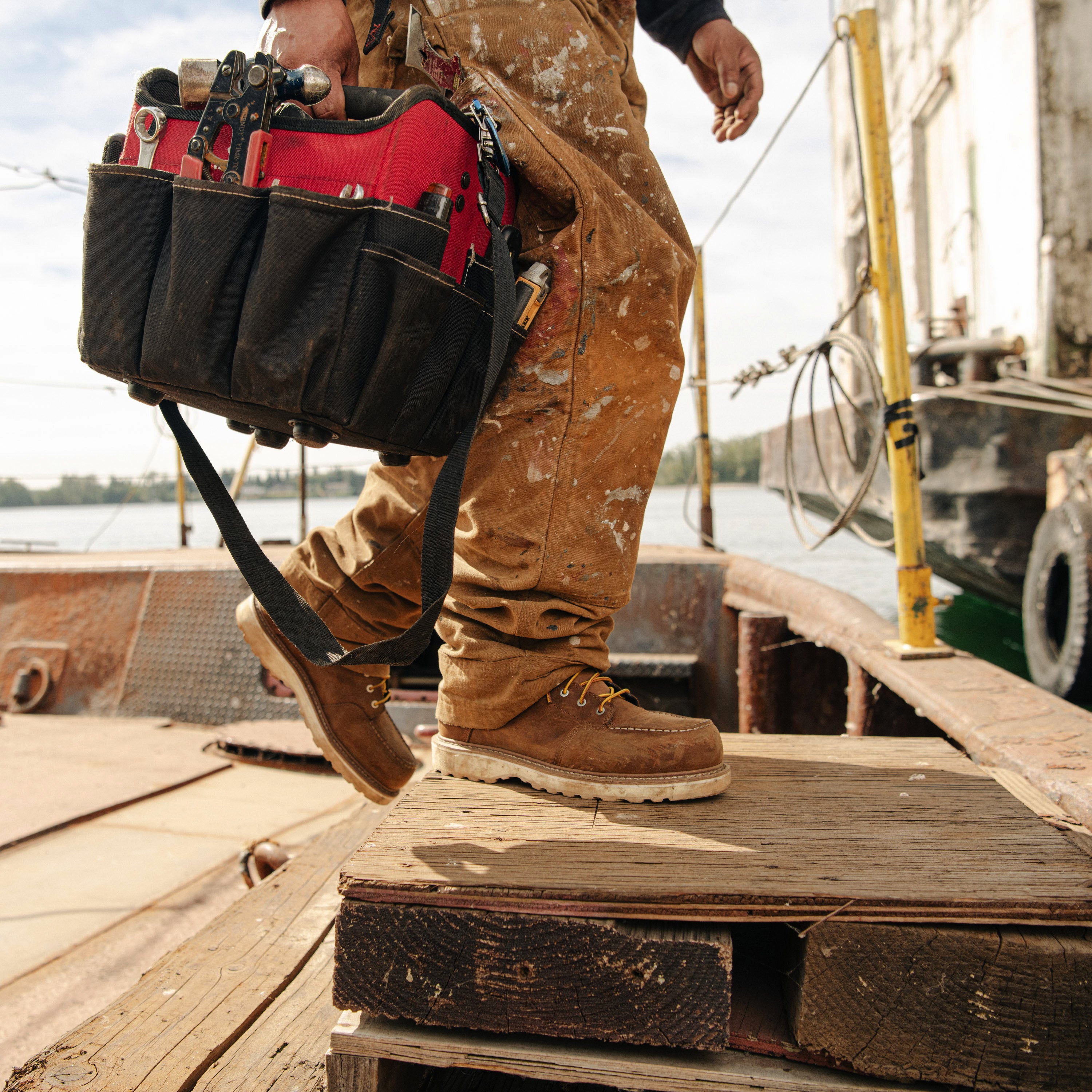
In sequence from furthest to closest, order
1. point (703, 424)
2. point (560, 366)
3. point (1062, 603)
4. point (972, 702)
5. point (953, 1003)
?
point (1062, 603), point (703, 424), point (972, 702), point (560, 366), point (953, 1003)

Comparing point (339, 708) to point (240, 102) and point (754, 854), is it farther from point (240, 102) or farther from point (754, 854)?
point (240, 102)

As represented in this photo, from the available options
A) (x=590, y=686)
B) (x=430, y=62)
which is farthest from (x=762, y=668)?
(x=430, y=62)

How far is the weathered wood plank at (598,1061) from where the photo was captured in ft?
2.76

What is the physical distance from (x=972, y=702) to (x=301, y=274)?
4.37 feet

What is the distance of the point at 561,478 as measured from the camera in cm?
120

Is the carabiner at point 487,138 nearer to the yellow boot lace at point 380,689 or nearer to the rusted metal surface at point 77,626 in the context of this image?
the yellow boot lace at point 380,689

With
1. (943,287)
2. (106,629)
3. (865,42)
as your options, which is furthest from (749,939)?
(943,287)

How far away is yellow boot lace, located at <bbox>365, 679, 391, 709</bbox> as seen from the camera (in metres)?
1.48

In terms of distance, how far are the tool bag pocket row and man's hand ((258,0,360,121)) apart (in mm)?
195

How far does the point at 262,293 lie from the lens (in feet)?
3.25

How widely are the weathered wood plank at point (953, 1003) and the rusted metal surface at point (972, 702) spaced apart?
1.11 ft

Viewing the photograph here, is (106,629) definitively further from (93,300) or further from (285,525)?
(285,525)

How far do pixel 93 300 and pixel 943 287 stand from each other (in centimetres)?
1009

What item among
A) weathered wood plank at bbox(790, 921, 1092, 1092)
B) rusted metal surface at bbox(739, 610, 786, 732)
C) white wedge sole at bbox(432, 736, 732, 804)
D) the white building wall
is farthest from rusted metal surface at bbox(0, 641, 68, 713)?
the white building wall
